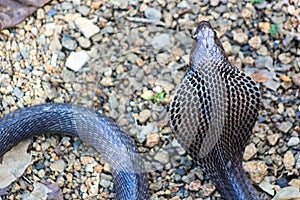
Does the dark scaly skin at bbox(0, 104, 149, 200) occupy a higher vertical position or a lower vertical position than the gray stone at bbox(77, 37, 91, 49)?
lower

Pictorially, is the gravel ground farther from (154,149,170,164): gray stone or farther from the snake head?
the snake head

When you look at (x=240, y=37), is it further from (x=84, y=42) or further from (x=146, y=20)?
(x=84, y=42)

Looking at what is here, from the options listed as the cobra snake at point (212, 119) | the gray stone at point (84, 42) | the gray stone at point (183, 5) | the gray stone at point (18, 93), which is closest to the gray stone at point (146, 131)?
the cobra snake at point (212, 119)

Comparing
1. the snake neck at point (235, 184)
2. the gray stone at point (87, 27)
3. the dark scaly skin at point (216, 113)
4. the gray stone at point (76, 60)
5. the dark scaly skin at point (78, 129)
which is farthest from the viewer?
the gray stone at point (87, 27)

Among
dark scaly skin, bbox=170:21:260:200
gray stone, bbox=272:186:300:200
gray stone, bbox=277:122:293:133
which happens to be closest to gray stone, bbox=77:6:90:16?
dark scaly skin, bbox=170:21:260:200

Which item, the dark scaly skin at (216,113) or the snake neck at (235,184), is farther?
the snake neck at (235,184)

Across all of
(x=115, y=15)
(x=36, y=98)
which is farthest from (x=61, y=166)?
(x=115, y=15)

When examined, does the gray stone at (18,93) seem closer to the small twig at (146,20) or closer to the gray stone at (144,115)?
the gray stone at (144,115)

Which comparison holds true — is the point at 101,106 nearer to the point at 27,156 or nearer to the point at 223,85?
the point at 27,156

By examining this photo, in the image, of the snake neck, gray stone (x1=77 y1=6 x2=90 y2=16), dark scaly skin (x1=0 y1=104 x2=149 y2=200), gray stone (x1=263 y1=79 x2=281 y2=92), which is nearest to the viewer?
the snake neck
